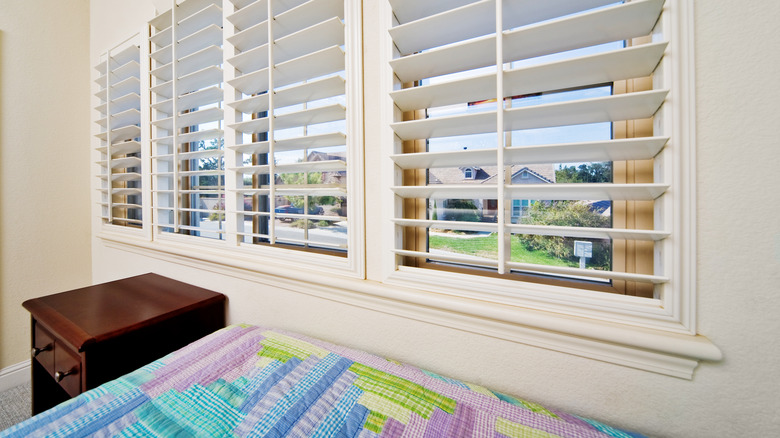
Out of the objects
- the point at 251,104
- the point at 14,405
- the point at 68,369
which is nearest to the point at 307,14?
the point at 251,104

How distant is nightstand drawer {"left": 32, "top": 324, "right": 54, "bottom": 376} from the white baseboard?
1.06 metres

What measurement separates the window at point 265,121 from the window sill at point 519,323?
72 mm

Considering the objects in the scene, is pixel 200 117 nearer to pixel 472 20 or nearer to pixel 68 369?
pixel 68 369

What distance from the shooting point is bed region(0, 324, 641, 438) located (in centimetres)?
60

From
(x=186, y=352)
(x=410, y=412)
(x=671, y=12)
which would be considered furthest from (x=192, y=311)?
(x=671, y=12)

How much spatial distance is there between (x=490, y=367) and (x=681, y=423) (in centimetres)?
40

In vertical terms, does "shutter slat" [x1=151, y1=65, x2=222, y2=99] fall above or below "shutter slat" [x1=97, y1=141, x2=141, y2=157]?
above

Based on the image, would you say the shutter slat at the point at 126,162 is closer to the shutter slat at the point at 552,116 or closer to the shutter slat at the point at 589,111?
the shutter slat at the point at 552,116

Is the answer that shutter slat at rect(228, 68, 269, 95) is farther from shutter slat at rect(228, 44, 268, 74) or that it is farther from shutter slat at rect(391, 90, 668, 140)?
shutter slat at rect(391, 90, 668, 140)

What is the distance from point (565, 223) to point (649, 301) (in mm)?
253

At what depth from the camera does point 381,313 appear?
3.08 ft

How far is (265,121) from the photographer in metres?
1.09

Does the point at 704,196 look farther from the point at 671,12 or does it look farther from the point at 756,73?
the point at 671,12

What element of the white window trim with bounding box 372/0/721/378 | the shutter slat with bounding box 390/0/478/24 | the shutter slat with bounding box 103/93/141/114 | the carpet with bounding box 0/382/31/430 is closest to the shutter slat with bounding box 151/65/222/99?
the shutter slat with bounding box 103/93/141/114
